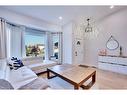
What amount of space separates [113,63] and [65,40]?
9.10 ft

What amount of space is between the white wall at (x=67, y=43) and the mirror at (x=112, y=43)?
196 cm

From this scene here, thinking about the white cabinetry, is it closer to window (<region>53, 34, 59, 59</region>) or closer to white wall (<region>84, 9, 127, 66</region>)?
white wall (<region>84, 9, 127, 66</region>)

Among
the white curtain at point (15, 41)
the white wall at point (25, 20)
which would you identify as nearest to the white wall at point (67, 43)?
the white wall at point (25, 20)

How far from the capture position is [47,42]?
5688 millimetres

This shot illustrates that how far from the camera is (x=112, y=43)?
4.91 metres

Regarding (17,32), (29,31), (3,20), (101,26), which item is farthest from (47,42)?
(101,26)

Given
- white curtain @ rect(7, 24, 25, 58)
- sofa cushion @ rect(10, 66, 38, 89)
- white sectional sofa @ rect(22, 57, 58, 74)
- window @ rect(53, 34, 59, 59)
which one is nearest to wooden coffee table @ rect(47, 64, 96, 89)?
sofa cushion @ rect(10, 66, 38, 89)

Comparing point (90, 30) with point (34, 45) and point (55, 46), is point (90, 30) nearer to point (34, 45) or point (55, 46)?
point (55, 46)

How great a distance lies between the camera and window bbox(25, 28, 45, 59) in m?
5.07

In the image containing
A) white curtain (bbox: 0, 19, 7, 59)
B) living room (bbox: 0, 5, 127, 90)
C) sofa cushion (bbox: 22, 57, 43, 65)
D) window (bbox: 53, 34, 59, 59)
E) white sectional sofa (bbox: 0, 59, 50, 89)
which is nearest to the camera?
white sectional sofa (bbox: 0, 59, 50, 89)

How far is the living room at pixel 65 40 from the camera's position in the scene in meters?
3.58

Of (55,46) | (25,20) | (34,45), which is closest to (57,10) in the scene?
(25,20)

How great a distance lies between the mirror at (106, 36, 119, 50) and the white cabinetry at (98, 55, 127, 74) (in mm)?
537
